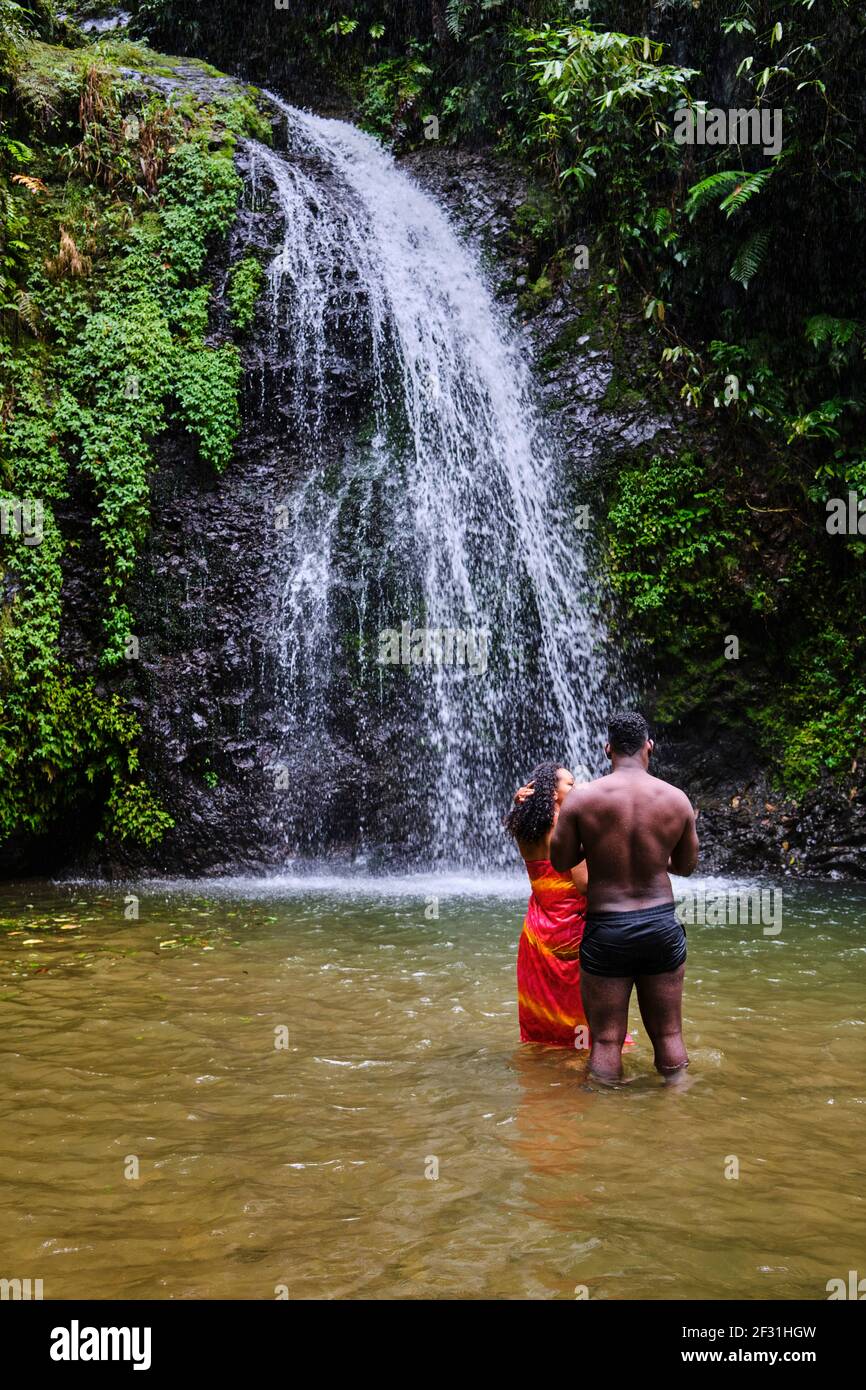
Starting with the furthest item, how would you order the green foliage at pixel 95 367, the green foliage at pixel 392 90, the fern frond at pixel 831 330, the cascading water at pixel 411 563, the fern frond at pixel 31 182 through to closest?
1. the green foliage at pixel 392 90
2. the fern frond at pixel 31 182
3. the fern frond at pixel 831 330
4. the cascading water at pixel 411 563
5. the green foliage at pixel 95 367

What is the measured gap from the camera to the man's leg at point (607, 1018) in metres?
4.39

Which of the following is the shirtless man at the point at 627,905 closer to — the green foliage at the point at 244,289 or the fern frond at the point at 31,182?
the green foliage at the point at 244,289

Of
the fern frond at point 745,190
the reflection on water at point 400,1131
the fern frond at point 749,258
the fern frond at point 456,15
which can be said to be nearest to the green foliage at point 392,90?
the fern frond at point 456,15

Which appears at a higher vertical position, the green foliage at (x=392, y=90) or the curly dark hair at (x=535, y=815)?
the green foliage at (x=392, y=90)

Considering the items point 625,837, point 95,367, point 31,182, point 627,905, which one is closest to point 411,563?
point 95,367

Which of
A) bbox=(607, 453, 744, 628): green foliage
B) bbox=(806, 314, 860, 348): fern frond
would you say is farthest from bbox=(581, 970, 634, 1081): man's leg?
bbox=(806, 314, 860, 348): fern frond

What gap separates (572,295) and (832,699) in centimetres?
630

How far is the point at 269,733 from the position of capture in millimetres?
10820

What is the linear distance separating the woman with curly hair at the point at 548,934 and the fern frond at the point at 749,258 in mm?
9063

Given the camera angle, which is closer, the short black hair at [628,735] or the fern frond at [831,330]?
the short black hair at [628,735]

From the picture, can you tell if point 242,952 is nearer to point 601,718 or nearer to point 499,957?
point 499,957

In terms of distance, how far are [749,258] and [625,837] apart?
9796 mm

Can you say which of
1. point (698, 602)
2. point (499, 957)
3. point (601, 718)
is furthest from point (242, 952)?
point (698, 602)

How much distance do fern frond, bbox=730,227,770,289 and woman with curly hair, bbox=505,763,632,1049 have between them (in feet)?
29.7
